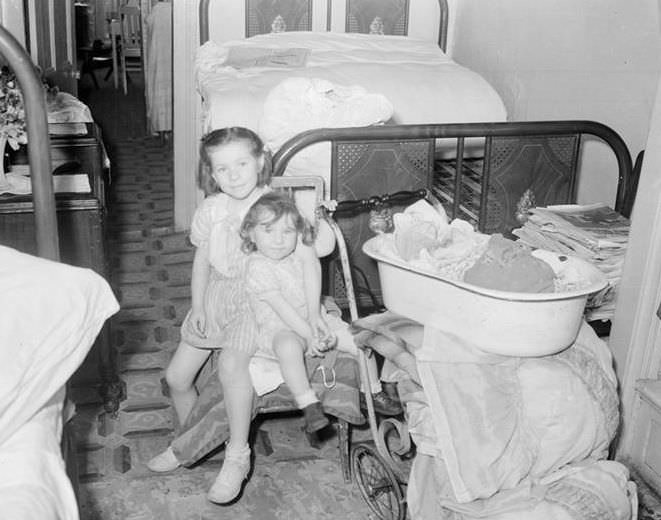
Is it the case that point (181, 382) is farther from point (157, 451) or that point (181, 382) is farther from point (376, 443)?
point (376, 443)

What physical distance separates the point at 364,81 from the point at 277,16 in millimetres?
1302

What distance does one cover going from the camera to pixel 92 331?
4.79 ft

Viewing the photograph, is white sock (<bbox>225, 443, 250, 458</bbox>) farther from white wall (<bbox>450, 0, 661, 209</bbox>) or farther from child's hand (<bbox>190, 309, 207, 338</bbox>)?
white wall (<bbox>450, 0, 661, 209</bbox>)

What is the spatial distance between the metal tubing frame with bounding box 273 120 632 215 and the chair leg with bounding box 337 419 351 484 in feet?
2.63

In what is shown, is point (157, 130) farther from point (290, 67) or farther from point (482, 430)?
point (482, 430)

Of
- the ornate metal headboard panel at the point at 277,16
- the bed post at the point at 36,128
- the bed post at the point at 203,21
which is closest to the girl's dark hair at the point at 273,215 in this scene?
the bed post at the point at 36,128

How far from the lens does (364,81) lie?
3.91 meters

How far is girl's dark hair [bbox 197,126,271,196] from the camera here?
91.5 inches

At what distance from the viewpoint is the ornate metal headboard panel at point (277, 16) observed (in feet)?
16.0

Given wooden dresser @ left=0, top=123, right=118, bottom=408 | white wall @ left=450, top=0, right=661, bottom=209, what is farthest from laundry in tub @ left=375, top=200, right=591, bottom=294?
white wall @ left=450, top=0, right=661, bottom=209

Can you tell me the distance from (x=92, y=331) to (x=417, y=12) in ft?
13.8

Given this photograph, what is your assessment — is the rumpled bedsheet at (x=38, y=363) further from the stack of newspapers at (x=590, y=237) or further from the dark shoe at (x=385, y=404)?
the stack of newspapers at (x=590, y=237)

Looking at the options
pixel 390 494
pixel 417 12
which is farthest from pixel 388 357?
pixel 417 12

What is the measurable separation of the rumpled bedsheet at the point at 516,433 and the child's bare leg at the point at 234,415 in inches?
22.2
